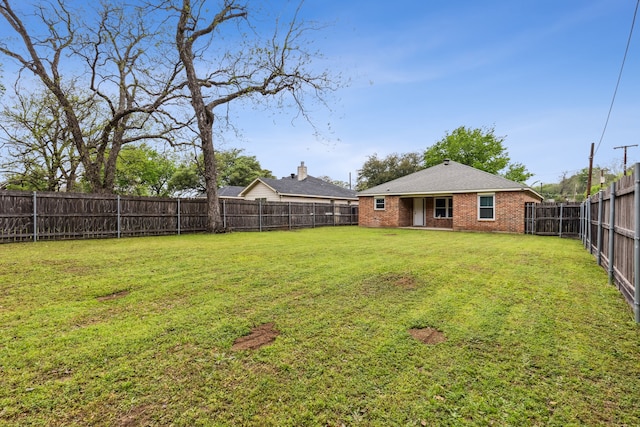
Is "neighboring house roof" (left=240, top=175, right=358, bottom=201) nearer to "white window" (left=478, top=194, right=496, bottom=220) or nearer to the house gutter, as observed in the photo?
the house gutter

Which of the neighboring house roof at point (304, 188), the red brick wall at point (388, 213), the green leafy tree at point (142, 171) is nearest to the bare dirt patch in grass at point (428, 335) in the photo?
the red brick wall at point (388, 213)

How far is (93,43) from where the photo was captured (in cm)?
1422

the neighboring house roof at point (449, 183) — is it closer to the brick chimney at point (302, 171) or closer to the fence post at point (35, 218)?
the brick chimney at point (302, 171)

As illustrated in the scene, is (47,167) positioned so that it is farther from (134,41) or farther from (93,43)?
(134,41)

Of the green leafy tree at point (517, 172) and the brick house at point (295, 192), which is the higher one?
the green leafy tree at point (517, 172)

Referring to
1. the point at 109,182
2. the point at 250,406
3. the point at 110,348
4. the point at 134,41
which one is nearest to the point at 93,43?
the point at 134,41

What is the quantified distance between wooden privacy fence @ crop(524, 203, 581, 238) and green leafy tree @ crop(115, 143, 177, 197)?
65.6ft

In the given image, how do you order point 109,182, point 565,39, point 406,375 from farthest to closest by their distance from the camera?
1. point 109,182
2. point 565,39
3. point 406,375

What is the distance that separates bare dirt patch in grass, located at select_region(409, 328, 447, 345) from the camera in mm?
2770

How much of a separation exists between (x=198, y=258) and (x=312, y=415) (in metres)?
5.90

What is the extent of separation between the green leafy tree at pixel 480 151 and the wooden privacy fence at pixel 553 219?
72.9ft

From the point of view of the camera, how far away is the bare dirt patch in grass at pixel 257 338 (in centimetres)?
264

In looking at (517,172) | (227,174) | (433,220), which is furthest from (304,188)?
(517,172)

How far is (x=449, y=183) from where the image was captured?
707 inches
